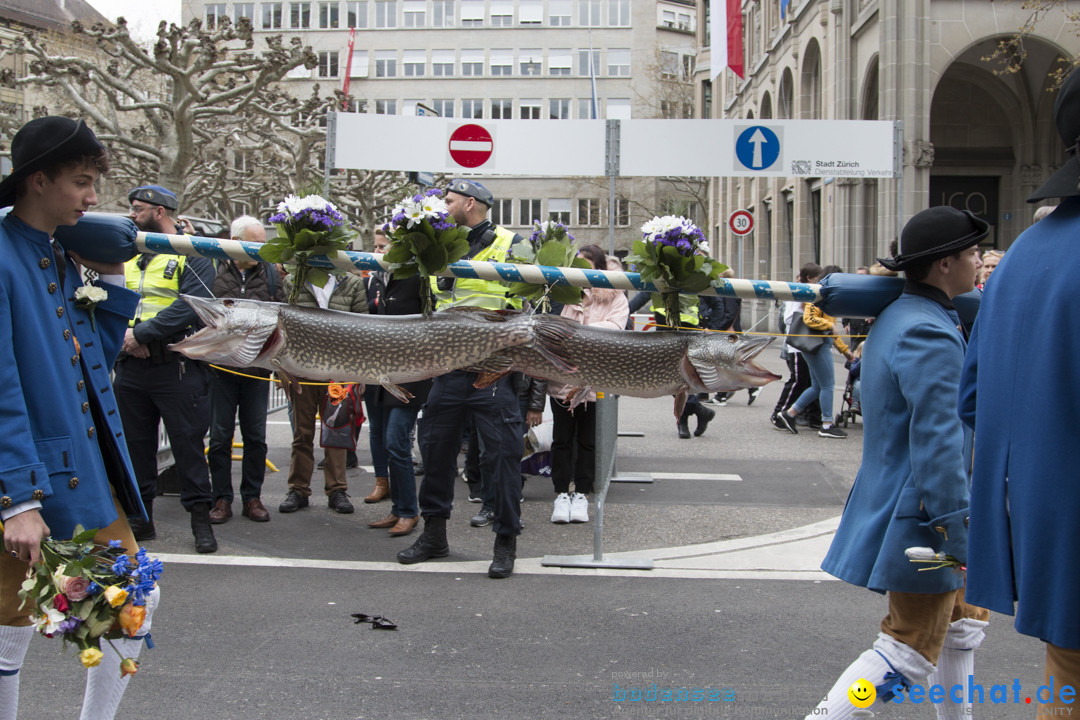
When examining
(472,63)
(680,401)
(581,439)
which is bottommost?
(581,439)

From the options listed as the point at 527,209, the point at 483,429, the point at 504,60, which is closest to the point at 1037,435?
the point at 483,429

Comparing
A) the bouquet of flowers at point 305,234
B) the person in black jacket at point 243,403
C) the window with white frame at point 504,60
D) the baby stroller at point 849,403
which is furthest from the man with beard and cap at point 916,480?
the window with white frame at point 504,60

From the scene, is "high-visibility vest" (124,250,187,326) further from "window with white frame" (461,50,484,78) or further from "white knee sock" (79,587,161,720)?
"window with white frame" (461,50,484,78)

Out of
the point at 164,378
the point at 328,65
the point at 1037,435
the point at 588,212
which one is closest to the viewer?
the point at 1037,435

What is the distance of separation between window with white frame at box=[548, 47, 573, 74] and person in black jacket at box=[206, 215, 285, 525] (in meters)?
60.7

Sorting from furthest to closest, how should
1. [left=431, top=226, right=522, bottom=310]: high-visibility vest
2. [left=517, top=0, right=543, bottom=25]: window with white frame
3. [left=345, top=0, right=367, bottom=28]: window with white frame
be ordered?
[left=345, top=0, right=367, bottom=28]: window with white frame
[left=517, top=0, right=543, bottom=25]: window with white frame
[left=431, top=226, right=522, bottom=310]: high-visibility vest

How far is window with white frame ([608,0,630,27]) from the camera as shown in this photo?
64.6 m

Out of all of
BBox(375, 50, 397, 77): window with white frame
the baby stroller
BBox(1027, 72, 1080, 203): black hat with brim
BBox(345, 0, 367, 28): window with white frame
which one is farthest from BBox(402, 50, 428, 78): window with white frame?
BBox(1027, 72, 1080, 203): black hat with brim

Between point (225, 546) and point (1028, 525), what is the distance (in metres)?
5.12

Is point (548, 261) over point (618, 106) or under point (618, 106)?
under

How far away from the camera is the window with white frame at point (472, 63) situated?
64.6m

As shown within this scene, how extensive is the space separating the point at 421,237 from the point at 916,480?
6.00 feet

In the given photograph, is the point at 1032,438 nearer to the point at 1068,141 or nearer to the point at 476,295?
the point at 1068,141

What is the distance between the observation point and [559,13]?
65062 millimetres
